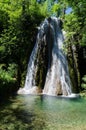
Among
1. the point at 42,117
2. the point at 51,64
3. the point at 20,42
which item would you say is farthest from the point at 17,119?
the point at 20,42

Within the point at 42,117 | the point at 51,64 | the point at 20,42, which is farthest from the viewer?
the point at 20,42

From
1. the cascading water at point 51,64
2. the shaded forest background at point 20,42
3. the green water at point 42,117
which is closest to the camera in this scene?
the green water at point 42,117

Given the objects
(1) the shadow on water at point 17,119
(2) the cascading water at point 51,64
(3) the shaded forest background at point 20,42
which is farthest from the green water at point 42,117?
(2) the cascading water at point 51,64

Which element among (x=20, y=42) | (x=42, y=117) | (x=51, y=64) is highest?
(x=20, y=42)

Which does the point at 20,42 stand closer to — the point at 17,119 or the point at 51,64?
the point at 51,64

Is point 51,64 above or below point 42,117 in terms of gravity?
above

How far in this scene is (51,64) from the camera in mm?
24297

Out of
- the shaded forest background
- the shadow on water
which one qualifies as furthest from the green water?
the shaded forest background

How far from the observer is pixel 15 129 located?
32.1ft

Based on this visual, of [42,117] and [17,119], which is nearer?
[17,119]

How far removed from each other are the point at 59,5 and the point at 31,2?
1669 cm

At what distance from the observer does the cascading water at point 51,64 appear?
2222 centimetres

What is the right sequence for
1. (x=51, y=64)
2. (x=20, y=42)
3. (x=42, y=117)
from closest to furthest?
(x=42, y=117) < (x=51, y=64) < (x=20, y=42)

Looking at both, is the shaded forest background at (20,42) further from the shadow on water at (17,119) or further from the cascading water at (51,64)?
the shadow on water at (17,119)
